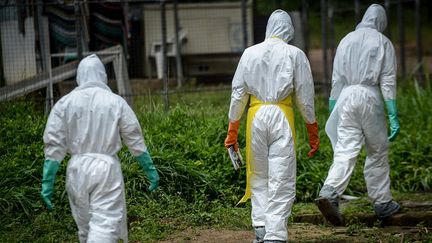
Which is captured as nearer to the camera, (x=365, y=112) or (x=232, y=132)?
(x=232, y=132)

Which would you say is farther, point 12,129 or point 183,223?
point 12,129

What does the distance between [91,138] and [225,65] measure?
8.55m

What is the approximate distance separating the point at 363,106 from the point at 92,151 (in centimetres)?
308

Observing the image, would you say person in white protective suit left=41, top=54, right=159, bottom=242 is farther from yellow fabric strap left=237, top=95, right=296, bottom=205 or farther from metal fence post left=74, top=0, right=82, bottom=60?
metal fence post left=74, top=0, right=82, bottom=60

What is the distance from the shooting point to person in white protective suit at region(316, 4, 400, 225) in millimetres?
8141

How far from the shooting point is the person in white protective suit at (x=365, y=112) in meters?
8.14

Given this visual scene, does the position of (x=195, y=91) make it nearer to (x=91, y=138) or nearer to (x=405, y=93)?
(x=405, y=93)

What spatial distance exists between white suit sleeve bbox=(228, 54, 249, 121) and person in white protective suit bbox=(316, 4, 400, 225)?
1319 mm

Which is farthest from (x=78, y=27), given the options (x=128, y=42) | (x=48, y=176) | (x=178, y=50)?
(x=48, y=176)

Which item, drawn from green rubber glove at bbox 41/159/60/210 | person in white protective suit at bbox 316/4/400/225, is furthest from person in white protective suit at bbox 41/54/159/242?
person in white protective suit at bbox 316/4/400/225

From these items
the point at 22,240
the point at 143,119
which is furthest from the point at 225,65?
the point at 22,240

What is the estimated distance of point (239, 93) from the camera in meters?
7.22

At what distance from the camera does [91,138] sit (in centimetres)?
614

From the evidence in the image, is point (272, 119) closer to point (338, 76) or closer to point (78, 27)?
point (338, 76)
